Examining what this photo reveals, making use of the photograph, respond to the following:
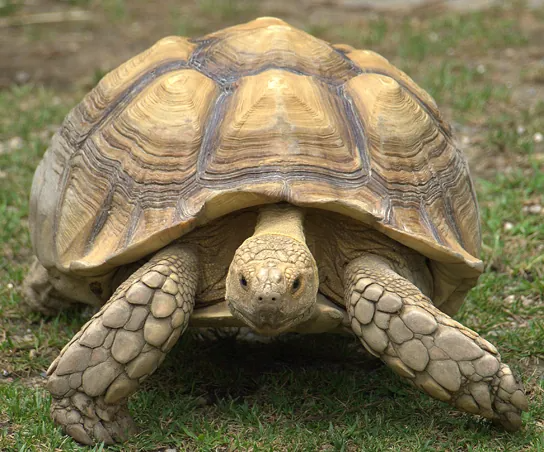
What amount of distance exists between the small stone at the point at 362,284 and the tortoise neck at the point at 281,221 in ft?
0.78

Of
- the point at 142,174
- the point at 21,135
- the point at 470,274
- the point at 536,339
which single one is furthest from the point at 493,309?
the point at 21,135

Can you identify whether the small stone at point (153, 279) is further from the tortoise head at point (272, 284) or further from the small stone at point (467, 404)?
the small stone at point (467, 404)

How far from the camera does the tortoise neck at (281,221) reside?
10.1 feet

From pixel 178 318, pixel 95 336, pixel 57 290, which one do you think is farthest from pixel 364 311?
pixel 57 290

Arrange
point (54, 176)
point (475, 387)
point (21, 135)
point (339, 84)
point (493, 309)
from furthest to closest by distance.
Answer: point (21, 135) → point (493, 309) → point (54, 176) → point (339, 84) → point (475, 387)

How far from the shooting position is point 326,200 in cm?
310

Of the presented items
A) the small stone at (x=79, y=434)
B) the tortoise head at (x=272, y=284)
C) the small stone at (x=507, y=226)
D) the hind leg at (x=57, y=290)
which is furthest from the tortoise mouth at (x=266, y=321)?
the small stone at (x=507, y=226)

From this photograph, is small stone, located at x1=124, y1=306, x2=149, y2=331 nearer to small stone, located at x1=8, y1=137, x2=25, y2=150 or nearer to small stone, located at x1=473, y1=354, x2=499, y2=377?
small stone, located at x1=473, y1=354, x2=499, y2=377

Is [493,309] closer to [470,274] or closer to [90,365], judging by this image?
[470,274]

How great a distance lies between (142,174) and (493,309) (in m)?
1.73

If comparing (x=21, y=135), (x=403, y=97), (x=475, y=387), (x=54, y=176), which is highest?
(x=403, y=97)

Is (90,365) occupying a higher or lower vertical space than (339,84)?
lower

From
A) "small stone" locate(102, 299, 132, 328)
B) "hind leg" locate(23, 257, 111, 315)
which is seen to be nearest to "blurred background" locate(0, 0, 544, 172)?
"hind leg" locate(23, 257, 111, 315)

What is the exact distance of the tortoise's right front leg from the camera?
3025 mm
